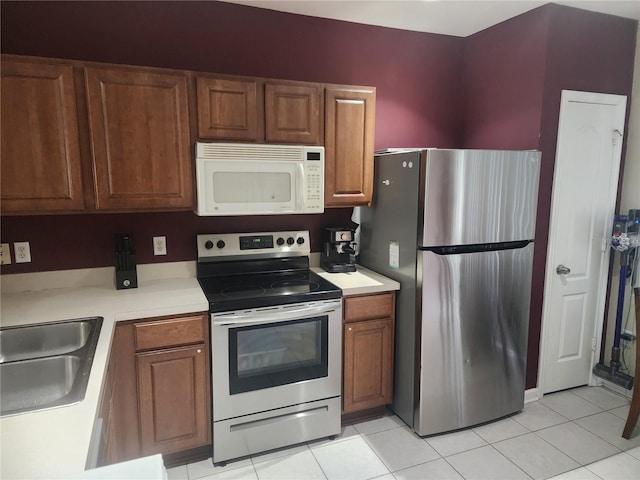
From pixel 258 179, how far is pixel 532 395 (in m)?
2.37

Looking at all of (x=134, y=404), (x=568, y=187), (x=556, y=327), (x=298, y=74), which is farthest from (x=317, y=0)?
(x=556, y=327)

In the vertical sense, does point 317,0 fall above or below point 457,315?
above

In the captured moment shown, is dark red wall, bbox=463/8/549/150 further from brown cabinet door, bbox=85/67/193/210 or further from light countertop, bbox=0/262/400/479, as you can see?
brown cabinet door, bbox=85/67/193/210

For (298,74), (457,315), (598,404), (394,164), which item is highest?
(298,74)

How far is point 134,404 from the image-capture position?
2.06 meters

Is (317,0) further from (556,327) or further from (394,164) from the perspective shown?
(556,327)

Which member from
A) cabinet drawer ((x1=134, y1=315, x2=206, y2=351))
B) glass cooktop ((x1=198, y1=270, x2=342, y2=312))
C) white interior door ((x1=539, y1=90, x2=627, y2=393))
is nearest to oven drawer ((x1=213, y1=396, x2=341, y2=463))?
cabinet drawer ((x1=134, y1=315, x2=206, y2=351))

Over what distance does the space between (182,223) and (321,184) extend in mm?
880

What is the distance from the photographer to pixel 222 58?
2.57m

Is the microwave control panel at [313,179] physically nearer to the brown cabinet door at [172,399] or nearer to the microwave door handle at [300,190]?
the microwave door handle at [300,190]

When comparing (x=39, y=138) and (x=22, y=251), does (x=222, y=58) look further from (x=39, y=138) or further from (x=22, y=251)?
(x=22, y=251)

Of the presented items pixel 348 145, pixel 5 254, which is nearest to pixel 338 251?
pixel 348 145

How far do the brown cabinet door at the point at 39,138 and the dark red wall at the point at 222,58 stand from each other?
36 centimetres

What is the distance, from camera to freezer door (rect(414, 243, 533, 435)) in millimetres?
2412
